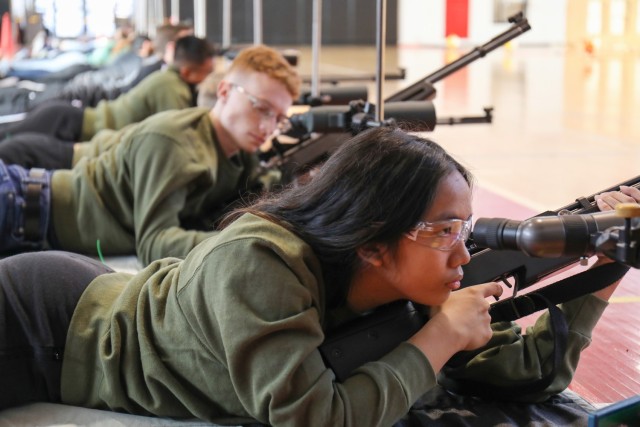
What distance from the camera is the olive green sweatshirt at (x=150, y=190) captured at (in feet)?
9.80

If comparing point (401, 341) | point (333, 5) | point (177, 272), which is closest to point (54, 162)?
point (177, 272)

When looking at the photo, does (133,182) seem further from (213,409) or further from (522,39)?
(522,39)

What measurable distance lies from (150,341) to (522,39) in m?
16.3

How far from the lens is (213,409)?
1.73 m

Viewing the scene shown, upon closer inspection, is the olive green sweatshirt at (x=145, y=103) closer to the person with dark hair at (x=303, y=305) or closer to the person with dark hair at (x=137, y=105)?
the person with dark hair at (x=137, y=105)

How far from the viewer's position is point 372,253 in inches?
62.7

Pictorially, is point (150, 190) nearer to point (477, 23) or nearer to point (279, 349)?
point (279, 349)

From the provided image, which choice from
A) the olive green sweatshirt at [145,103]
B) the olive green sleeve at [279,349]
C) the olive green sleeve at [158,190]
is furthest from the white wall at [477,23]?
the olive green sleeve at [279,349]

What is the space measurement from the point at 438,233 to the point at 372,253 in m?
0.12

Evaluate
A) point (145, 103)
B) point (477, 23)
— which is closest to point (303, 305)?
point (145, 103)

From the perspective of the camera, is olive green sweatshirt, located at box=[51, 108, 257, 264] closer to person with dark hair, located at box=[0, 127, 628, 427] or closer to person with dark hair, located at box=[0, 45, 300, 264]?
person with dark hair, located at box=[0, 45, 300, 264]

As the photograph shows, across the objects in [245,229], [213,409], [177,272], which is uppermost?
[245,229]

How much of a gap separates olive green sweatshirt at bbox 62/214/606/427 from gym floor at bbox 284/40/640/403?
648 millimetres

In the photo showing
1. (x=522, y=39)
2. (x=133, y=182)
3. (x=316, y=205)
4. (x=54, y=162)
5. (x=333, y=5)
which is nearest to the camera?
(x=316, y=205)
